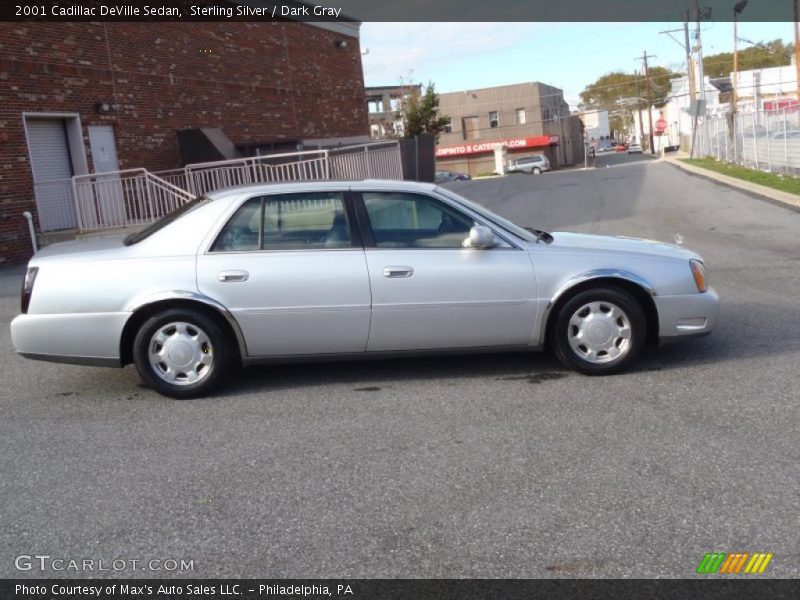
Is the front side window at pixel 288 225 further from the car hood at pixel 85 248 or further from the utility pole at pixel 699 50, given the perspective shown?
the utility pole at pixel 699 50

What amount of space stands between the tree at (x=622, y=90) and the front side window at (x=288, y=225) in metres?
113

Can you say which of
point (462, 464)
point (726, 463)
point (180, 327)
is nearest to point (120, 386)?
point (180, 327)

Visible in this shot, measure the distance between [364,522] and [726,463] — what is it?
1920 millimetres

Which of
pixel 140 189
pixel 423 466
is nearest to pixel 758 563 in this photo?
pixel 423 466

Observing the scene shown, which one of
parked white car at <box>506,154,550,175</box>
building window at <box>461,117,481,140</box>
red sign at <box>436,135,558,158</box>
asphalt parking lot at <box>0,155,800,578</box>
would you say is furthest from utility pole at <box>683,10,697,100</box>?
asphalt parking lot at <box>0,155,800,578</box>

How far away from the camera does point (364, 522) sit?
3.79 meters

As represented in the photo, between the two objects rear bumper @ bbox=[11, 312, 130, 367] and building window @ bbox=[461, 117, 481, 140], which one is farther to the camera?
building window @ bbox=[461, 117, 481, 140]

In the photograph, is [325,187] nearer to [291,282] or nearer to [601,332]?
[291,282]

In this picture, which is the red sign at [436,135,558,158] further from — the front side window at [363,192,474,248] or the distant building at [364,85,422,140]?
the front side window at [363,192,474,248]

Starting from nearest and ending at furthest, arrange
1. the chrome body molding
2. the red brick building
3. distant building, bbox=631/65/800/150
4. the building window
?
1. the chrome body molding
2. the red brick building
3. distant building, bbox=631/65/800/150
4. the building window

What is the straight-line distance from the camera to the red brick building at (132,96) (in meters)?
16.5

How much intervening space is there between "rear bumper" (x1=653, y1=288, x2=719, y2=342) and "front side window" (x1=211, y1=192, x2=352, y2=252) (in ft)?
7.61

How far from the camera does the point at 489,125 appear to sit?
7481cm

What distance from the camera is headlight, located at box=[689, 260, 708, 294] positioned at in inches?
235
